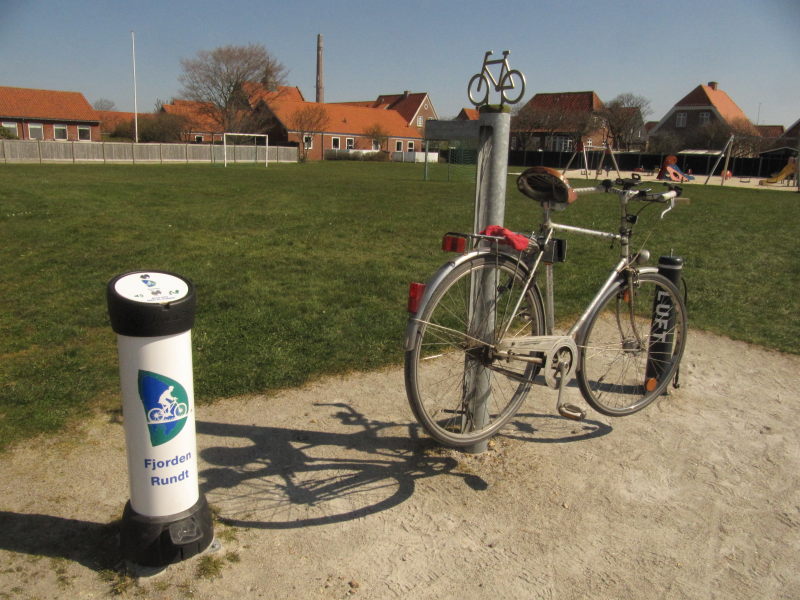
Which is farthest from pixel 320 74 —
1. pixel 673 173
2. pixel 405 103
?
pixel 673 173

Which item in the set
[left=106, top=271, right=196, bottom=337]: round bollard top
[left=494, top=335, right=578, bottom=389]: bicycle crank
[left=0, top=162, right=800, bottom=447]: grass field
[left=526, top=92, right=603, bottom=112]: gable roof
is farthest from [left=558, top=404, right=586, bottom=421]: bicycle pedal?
[left=526, top=92, right=603, bottom=112]: gable roof

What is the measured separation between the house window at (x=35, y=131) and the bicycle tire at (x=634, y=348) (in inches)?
2632

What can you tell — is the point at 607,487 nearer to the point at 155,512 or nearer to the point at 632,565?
the point at 632,565

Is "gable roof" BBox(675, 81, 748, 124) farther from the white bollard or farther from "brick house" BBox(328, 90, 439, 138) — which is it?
the white bollard

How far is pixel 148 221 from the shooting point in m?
12.1

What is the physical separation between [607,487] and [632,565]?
64cm

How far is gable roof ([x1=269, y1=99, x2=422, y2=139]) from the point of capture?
7125cm

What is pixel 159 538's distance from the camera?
2.68 meters

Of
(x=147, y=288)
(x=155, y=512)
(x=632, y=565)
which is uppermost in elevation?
(x=147, y=288)

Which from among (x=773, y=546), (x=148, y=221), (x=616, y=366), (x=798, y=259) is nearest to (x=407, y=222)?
(x=148, y=221)

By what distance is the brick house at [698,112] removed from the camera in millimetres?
71812

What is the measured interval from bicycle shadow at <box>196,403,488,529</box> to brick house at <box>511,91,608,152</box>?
202ft

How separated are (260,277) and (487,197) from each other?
4778 millimetres

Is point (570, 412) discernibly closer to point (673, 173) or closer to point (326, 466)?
point (326, 466)
